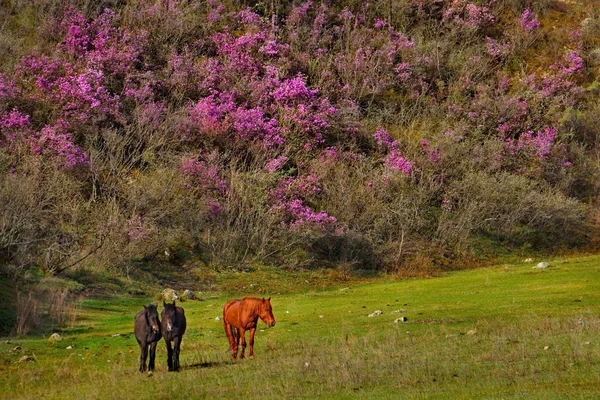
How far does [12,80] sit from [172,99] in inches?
404

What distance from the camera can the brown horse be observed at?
1981 centimetres

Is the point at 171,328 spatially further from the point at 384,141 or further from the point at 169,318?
the point at 384,141

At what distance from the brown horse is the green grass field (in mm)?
669

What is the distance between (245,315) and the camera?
20.2 metres

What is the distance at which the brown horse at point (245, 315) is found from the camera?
65.0ft

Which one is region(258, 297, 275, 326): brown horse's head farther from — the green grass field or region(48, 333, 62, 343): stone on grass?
region(48, 333, 62, 343): stone on grass

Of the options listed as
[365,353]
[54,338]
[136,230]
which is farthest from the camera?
[136,230]

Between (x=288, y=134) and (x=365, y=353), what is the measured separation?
36.7m

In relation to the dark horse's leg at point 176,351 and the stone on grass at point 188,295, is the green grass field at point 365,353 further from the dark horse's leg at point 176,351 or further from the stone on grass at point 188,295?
the stone on grass at point 188,295

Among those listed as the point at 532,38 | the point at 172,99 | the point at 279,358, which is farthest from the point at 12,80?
the point at 532,38

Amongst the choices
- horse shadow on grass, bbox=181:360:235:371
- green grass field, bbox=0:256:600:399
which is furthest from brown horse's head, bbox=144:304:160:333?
horse shadow on grass, bbox=181:360:235:371

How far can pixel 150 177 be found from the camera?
49062 millimetres

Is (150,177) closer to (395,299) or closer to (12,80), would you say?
(12,80)

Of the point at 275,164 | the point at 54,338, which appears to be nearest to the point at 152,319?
the point at 54,338
